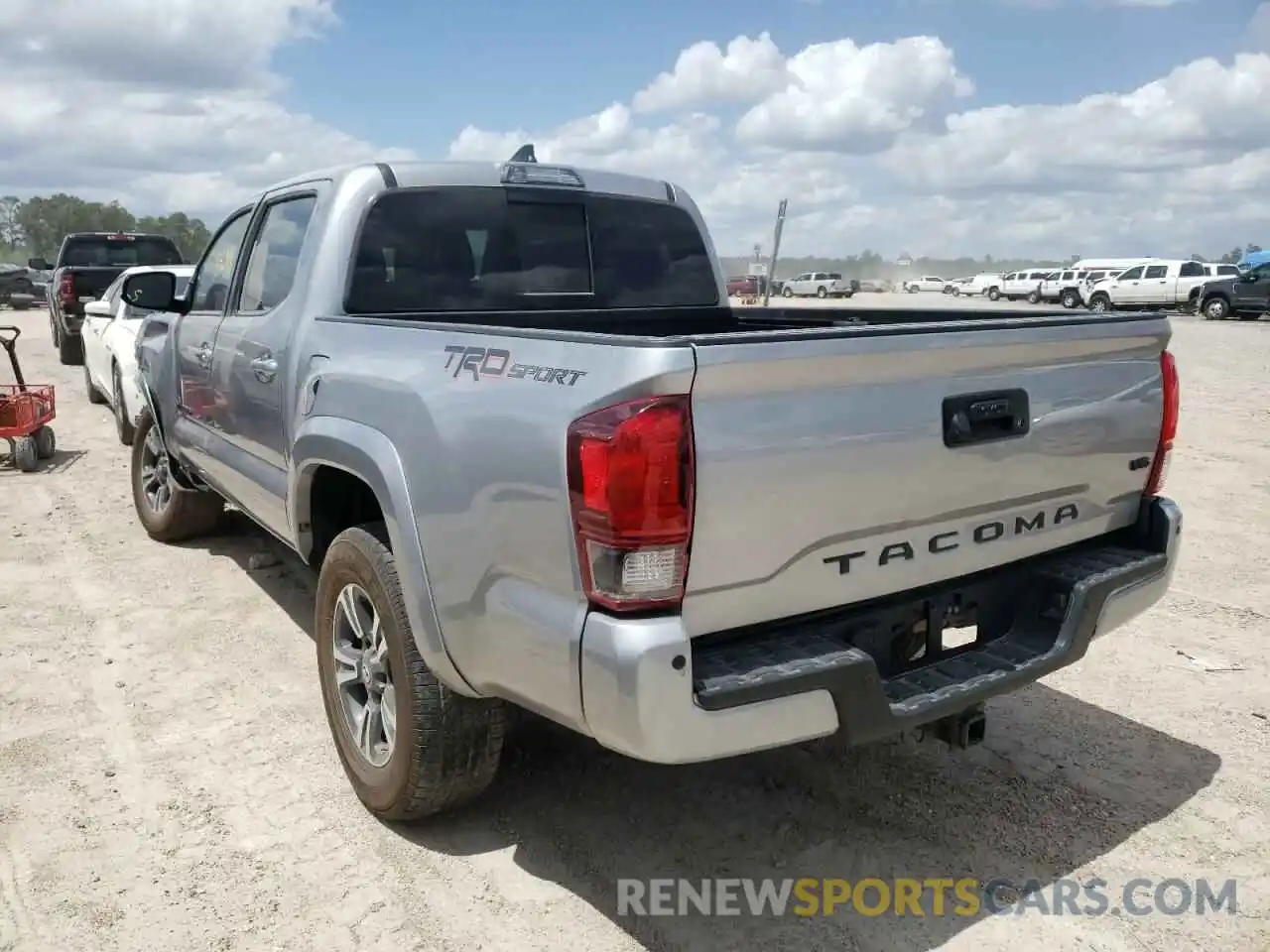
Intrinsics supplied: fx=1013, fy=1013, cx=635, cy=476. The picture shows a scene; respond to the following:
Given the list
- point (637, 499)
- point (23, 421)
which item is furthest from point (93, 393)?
point (637, 499)

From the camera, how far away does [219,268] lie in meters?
5.01

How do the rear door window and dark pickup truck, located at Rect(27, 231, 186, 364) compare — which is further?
dark pickup truck, located at Rect(27, 231, 186, 364)

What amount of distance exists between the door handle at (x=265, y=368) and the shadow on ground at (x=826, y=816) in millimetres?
1675

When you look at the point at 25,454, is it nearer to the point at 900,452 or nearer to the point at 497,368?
the point at 497,368

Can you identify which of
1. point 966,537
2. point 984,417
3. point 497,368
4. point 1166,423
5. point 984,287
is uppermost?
point 497,368

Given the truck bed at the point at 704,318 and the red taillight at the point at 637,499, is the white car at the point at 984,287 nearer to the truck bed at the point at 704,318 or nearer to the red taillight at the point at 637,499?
the truck bed at the point at 704,318

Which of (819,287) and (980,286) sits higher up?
(980,286)

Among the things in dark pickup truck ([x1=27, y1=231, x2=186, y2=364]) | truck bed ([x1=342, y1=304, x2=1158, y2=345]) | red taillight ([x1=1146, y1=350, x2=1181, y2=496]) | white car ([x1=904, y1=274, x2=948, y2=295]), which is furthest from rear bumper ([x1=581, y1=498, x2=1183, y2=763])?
white car ([x1=904, y1=274, x2=948, y2=295])

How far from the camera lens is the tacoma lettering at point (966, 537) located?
2.54m

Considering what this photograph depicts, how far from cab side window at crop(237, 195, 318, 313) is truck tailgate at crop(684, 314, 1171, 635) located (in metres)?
2.38

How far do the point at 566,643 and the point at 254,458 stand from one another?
2.48m

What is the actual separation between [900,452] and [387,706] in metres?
1.79

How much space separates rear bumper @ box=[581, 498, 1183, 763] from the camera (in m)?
2.20

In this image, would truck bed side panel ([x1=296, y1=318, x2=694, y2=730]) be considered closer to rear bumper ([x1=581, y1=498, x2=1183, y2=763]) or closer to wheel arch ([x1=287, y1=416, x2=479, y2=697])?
wheel arch ([x1=287, y1=416, x2=479, y2=697])
